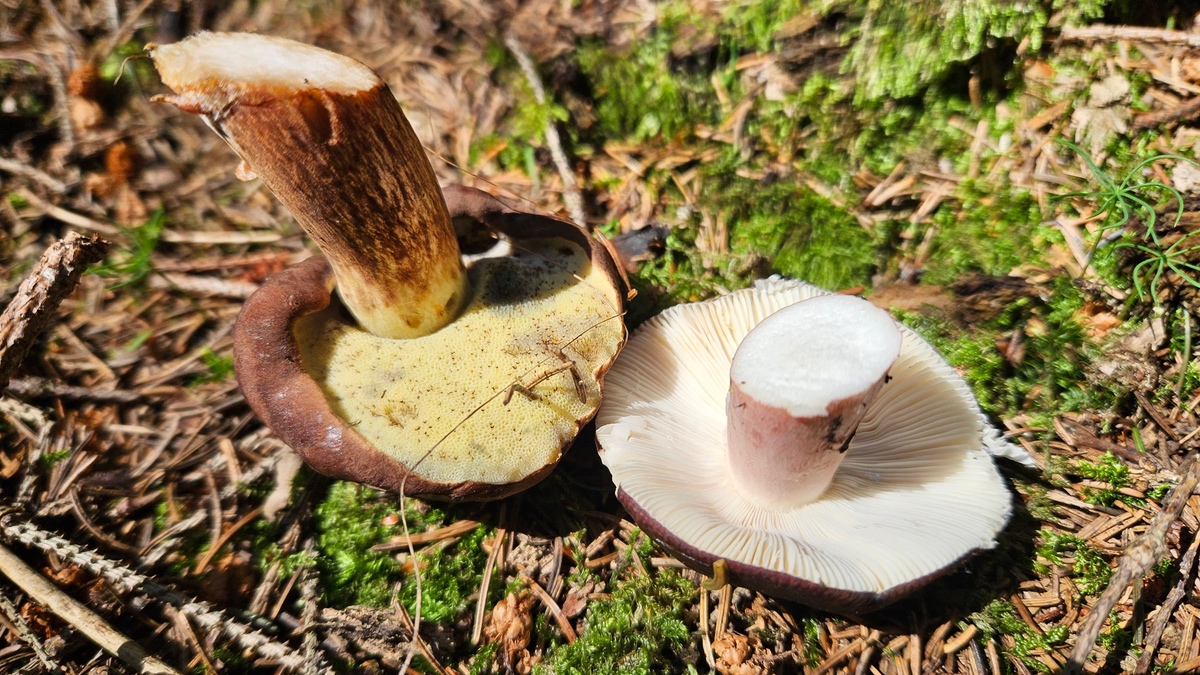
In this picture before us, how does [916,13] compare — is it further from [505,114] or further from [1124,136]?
[505,114]

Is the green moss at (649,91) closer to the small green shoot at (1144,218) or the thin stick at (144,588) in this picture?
the small green shoot at (1144,218)

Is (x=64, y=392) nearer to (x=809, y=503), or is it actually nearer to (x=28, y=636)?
(x=28, y=636)

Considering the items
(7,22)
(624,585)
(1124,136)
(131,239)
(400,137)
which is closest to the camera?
(400,137)

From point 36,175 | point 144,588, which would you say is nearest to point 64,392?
point 144,588

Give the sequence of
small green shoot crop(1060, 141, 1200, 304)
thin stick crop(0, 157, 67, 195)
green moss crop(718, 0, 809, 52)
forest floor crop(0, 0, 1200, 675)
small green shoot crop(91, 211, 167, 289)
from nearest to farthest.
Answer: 1. forest floor crop(0, 0, 1200, 675)
2. small green shoot crop(1060, 141, 1200, 304)
3. small green shoot crop(91, 211, 167, 289)
4. green moss crop(718, 0, 809, 52)
5. thin stick crop(0, 157, 67, 195)

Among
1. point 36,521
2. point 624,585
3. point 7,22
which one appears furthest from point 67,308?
point 624,585

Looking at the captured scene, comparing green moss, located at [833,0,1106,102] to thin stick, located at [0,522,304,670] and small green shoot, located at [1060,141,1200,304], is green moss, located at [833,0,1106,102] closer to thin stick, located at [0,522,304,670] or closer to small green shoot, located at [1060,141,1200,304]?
small green shoot, located at [1060,141,1200,304]

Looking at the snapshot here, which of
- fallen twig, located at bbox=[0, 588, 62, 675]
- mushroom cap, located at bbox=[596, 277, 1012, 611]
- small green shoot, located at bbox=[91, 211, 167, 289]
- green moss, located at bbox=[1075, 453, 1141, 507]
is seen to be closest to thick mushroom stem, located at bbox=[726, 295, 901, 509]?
mushroom cap, located at bbox=[596, 277, 1012, 611]
